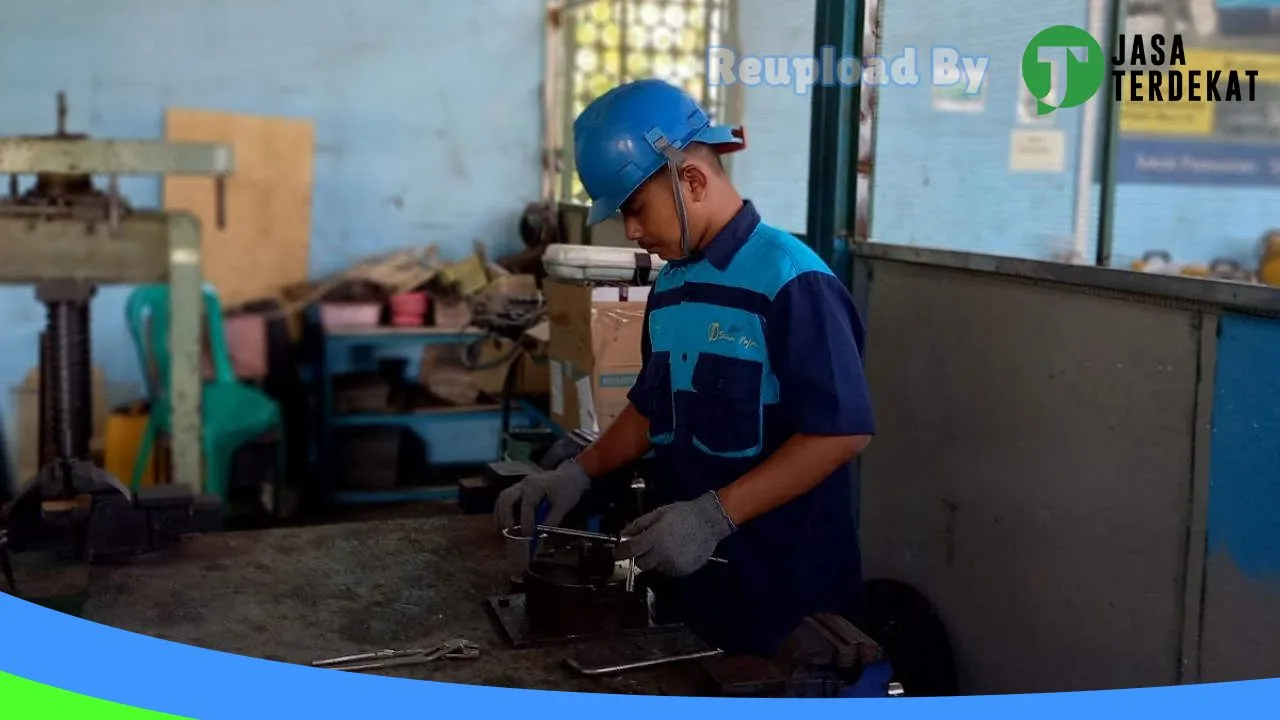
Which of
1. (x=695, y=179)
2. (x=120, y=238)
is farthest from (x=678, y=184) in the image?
(x=120, y=238)

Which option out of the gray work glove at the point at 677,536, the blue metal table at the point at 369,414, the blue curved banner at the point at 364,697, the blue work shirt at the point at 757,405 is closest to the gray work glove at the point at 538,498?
the blue work shirt at the point at 757,405

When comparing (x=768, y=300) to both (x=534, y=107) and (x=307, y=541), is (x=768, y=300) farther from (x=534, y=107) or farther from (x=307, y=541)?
(x=534, y=107)

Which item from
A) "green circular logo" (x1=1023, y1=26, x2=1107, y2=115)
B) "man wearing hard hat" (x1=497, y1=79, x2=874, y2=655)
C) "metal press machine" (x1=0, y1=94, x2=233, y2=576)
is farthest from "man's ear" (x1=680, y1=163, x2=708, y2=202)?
"metal press machine" (x1=0, y1=94, x2=233, y2=576)

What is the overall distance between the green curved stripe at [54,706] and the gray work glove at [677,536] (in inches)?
34.9

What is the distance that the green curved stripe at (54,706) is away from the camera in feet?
2.14

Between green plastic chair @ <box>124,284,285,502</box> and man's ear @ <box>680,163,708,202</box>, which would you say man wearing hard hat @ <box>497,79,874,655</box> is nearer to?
man's ear @ <box>680,163,708,202</box>

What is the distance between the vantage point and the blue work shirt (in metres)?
1.62

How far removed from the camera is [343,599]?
162cm

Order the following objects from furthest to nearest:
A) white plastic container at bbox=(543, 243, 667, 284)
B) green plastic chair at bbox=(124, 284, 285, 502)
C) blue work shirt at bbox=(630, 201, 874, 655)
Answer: green plastic chair at bbox=(124, 284, 285, 502), white plastic container at bbox=(543, 243, 667, 284), blue work shirt at bbox=(630, 201, 874, 655)

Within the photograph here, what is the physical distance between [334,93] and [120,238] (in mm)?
2423

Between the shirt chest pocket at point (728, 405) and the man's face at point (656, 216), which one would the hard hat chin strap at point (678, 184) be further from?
the shirt chest pocket at point (728, 405)

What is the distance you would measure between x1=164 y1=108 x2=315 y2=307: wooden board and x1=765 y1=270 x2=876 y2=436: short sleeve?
376cm

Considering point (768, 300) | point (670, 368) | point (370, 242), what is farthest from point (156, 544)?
point (370, 242)

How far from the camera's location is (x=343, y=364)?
5.07 m
